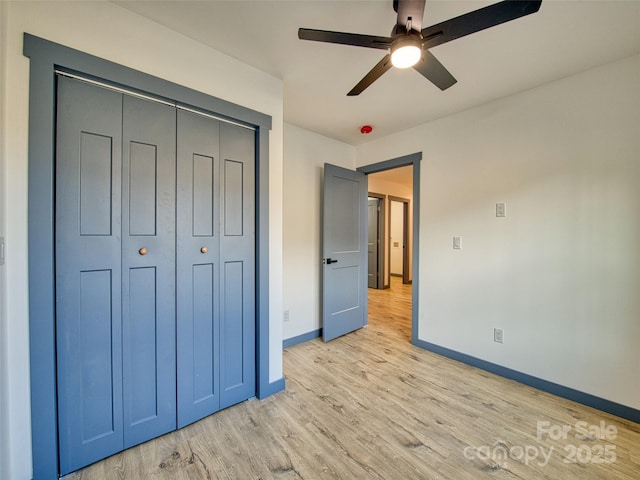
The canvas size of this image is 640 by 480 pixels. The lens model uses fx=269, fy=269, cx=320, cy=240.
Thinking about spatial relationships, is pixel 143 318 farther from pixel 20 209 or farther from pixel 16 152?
pixel 16 152

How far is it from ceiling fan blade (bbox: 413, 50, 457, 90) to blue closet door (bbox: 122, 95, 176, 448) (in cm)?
146

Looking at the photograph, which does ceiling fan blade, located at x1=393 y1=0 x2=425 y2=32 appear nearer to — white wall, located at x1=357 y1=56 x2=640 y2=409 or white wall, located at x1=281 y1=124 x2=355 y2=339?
white wall, located at x1=357 y1=56 x2=640 y2=409

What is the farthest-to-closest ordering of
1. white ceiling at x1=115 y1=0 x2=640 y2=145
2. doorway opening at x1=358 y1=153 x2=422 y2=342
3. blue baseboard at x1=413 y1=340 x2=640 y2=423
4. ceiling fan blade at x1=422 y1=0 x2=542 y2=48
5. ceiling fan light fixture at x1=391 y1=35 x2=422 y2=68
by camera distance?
doorway opening at x1=358 y1=153 x2=422 y2=342, blue baseboard at x1=413 y1=340 x2=640 y2=423, white ceiling at x1=115 y1=0 x2=640 y2=145, ceiling fan light fixture at x1=391 y1=35 x2=422 y2=68, ceiling fan blade at x1=422 y1=0 x2=542 y2=48

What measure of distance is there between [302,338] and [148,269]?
2016 millimetres

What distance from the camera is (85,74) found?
1.37 m

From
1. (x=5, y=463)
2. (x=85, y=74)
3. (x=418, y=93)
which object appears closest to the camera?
(x=5, y=463)

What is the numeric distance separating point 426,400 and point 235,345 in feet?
4.89

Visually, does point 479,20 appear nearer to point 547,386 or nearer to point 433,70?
point 433,70

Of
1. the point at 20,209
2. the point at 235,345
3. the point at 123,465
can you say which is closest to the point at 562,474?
the point at 235,345

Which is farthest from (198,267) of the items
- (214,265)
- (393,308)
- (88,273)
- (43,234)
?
(393,308)

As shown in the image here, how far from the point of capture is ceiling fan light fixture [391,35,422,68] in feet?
4.07

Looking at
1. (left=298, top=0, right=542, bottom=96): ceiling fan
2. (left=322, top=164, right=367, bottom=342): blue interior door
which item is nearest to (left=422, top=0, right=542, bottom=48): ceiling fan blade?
(left=298, top=0, right=542, bottom=96): ceiling fan

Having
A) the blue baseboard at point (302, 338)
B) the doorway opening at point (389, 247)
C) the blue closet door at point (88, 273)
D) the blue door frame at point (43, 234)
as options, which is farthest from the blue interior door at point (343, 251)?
the blue door frame at point (43, 234)

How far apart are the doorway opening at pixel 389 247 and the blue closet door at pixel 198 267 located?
2.27 metres
